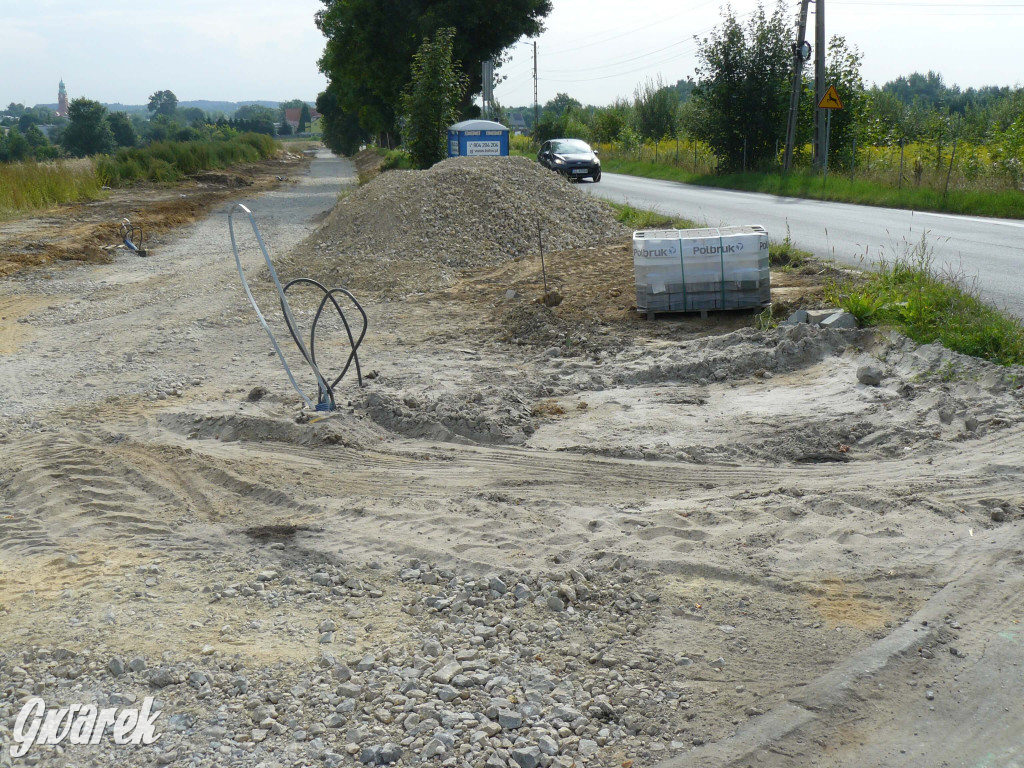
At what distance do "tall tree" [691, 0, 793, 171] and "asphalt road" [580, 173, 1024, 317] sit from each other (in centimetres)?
684

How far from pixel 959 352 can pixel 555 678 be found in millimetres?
4593

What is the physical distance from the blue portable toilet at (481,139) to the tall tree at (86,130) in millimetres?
59454

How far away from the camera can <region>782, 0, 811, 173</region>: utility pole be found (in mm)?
25172

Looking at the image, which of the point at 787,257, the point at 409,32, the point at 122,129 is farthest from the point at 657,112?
the point at 122,129

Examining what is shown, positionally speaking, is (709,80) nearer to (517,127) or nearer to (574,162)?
(574,162)

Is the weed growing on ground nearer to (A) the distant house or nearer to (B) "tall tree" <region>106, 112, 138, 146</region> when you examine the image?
(A) the distant house

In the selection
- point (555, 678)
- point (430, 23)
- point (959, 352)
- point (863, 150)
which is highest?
point (430, 23)

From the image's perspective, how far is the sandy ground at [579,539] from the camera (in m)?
3.19

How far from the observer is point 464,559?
4.38 metres

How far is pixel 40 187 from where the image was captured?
2516 cm

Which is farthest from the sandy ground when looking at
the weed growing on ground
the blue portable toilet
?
the blue portable toilet

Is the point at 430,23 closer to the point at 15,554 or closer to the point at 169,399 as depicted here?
the point at 169,399

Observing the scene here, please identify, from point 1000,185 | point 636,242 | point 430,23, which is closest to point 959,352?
point 636,242

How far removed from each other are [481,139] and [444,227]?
7.81m
